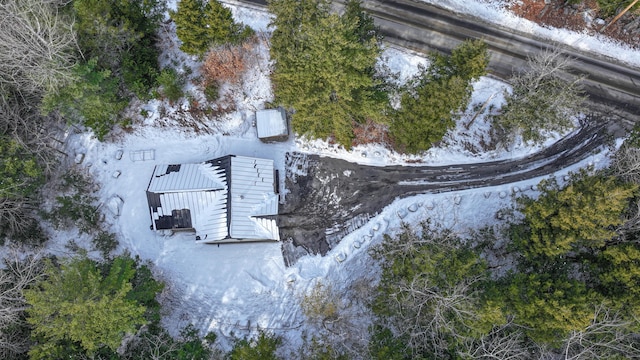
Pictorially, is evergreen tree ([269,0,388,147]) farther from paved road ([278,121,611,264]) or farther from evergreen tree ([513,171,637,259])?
evergreen tree ([513,171,637,259])

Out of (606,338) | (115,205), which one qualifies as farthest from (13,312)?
(606,338)

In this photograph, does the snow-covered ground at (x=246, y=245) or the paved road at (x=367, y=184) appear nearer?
the snow-covered ground at (x=246, y=245)

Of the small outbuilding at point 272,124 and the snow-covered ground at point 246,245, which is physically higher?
the small outbuilding at point 272,124

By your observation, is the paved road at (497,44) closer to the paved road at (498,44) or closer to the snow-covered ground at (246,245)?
the paved road at (498,44)

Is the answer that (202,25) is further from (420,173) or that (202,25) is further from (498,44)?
(498,44)

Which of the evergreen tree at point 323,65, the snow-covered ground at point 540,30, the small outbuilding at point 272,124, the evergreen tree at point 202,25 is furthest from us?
the snow-covered ground at point 540,30

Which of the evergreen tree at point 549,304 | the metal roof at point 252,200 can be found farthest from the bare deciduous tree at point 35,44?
the evergreen tree at point 549,304
